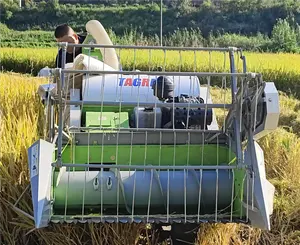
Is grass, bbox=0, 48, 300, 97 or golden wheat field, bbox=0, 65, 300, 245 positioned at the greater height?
grass, bbox=0, 48, 300, 97

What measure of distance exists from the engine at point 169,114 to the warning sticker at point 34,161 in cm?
70

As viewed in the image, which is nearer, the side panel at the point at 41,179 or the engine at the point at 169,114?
the side panel at the point at 41,179

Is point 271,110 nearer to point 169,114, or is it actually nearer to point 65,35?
point 169,114

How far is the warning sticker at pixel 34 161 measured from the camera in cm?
234

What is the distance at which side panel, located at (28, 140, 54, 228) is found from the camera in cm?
220

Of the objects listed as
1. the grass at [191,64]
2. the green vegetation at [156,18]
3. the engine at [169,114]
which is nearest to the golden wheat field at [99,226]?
the engine at [169,114]

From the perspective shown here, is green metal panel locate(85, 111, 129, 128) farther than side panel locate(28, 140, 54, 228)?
Yes

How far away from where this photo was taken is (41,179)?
2285 mm

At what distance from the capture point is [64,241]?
2678mm

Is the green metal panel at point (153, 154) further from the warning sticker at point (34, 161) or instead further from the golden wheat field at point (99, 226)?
the warning sticker at point (34, 161)

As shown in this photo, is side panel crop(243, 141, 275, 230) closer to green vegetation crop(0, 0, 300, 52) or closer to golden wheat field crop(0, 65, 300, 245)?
golden wheat field crop(0, 65, 300, 245)

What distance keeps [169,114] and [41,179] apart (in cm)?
104

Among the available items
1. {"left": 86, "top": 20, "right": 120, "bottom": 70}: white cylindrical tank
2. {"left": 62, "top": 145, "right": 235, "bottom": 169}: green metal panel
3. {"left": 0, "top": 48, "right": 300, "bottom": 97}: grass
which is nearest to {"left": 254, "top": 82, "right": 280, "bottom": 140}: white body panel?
{"left": 62, "top": 145, "right": 235, "bottom": 169}: green metal panel

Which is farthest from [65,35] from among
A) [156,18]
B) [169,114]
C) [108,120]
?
[156,18]
